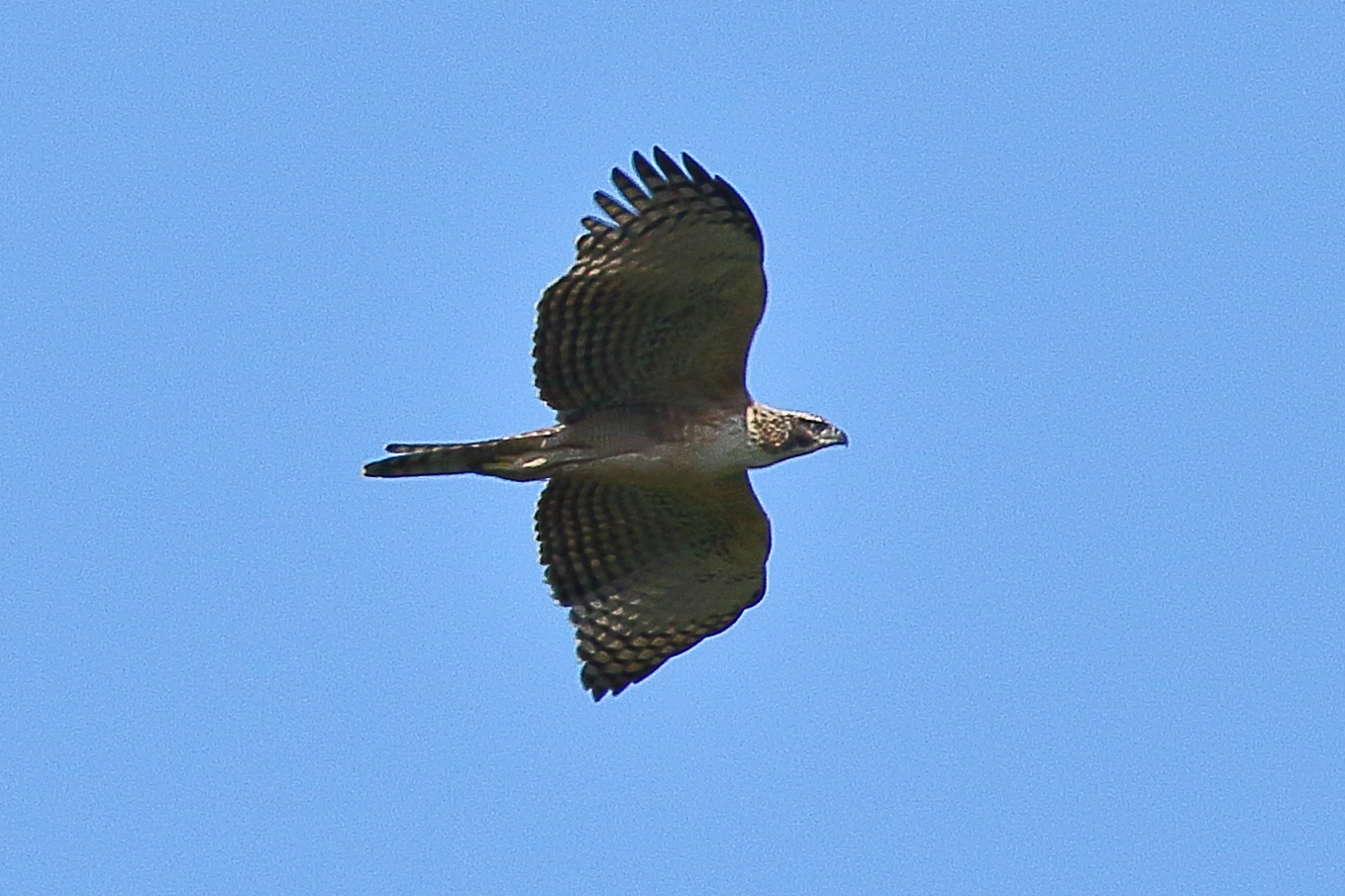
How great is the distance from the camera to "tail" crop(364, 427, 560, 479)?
647 inches

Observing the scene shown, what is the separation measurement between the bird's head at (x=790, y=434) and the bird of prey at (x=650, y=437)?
0.01 metres

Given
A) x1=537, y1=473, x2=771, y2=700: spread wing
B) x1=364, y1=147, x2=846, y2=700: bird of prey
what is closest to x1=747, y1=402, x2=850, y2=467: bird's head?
x1=364, y1=147, x2=846, y2=700: bird of prey

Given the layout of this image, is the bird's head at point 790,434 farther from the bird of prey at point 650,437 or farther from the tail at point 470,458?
the tail at point 470,458

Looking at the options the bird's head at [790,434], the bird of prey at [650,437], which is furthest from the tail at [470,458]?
the bird's head at [790,434]

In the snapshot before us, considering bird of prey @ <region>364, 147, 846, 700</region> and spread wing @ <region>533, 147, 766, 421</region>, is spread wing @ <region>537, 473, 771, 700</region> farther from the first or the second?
spread wing @ <region>533, 147, 766, 421</region>

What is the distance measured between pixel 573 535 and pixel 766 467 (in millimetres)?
1280

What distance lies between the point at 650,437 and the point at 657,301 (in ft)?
2.77

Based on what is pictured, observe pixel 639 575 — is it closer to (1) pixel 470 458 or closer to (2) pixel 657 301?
(1) pixel 470 458

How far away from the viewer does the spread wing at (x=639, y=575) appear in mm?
17125

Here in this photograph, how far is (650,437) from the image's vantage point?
16547mm

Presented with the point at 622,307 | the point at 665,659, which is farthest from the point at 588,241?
the point at 665,659

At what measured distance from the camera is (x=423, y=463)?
16.5 metres

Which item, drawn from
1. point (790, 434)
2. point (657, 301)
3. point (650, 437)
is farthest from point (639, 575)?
point (657, 301)

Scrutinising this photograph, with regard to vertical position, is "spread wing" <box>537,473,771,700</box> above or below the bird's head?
below
